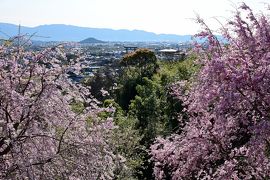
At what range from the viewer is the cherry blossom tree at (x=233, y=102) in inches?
263

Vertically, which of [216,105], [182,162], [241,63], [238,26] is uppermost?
[238,26]

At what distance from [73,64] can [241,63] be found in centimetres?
254

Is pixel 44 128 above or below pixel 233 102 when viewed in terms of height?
below

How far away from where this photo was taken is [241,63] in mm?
7043

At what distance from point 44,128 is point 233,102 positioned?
8.99 ft

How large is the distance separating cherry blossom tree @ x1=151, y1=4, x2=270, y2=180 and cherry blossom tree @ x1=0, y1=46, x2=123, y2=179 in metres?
1.52

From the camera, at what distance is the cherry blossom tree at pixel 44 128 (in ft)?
21.3

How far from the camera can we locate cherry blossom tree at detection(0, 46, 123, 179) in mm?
6496

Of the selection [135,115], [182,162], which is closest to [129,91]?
[135,115]

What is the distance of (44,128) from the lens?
699 centimetres

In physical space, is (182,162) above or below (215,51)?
below

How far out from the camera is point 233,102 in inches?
261

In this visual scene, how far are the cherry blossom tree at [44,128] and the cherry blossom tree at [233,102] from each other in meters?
1.52

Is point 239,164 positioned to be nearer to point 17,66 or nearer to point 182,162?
point 182,162
